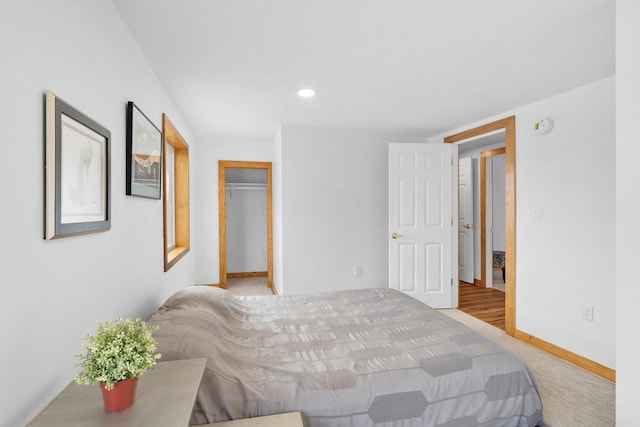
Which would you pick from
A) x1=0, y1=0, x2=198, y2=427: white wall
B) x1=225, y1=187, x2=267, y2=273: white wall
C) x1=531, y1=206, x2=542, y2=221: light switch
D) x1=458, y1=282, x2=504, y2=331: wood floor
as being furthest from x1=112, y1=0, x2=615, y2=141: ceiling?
x1=225, y1=187, x2=267, y2=273: white wall

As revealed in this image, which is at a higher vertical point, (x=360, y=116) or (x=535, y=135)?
(x=360, y=116)

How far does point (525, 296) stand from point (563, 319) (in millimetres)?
386

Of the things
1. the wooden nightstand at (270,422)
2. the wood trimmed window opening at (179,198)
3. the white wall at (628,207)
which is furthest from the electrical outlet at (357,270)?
the wooden nightstand at (270,422)

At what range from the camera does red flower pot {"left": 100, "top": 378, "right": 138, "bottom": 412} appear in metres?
0.88

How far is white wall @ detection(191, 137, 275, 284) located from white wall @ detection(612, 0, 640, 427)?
4.22 meters

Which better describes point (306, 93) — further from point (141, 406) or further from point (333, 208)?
point (141, 406)

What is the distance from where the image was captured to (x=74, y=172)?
1.18 metres

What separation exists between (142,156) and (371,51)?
5.20 ft

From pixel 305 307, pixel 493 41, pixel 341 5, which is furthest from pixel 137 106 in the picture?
pixel 493 41

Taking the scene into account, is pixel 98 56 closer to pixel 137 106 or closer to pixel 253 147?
pixel 137 106

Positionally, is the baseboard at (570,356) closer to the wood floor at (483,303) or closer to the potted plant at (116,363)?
the wood floor at (483,303)

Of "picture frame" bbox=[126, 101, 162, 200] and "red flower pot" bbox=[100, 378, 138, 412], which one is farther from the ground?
"picture frame" bbox=[126, 101, 162, 200]

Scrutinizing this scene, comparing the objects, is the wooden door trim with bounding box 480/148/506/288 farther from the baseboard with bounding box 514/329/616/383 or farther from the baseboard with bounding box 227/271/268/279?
the baseboard with bounding box 227/271/268/279

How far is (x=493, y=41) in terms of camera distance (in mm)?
1966
